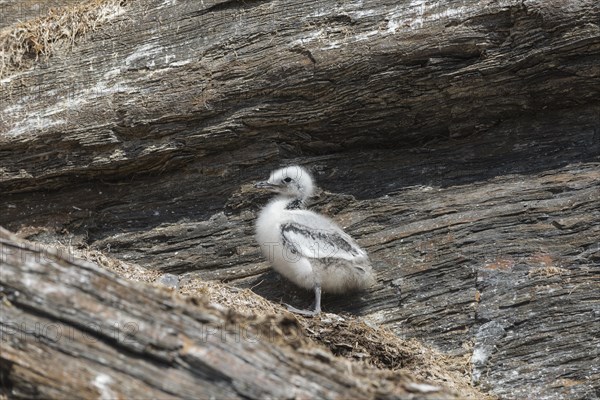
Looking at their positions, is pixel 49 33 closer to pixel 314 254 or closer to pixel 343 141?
pixel 343 141

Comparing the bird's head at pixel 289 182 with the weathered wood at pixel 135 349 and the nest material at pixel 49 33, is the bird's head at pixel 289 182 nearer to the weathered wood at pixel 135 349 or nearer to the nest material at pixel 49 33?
the nest material at pixel 49 33

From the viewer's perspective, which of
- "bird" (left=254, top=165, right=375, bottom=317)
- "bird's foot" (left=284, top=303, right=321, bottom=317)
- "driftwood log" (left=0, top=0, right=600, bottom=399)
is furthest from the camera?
"driftwood log" (left=0, top=0, right=600, bottom=399)

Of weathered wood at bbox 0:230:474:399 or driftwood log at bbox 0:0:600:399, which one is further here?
driftwood log at bbox 0:0:600:399

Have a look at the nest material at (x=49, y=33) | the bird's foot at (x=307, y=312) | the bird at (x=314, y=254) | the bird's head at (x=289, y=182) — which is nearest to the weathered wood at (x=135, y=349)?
the bird's foot at (x=307, y=312)

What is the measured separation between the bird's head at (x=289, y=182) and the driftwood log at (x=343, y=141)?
40 centimetres

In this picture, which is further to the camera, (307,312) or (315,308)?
(315,308)

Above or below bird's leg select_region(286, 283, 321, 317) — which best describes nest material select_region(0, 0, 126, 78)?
above

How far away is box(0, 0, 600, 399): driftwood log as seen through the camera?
9320 mm

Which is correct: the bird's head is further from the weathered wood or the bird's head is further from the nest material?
the weathered wood

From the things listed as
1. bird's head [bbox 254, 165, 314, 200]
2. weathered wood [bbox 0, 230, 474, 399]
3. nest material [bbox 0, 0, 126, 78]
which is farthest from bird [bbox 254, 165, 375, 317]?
nest material [bbox 0, 0, 126, 78]

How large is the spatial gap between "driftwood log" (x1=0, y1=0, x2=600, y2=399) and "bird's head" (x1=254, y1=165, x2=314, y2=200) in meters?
0.40

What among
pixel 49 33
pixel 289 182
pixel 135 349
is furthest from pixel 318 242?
pixel 49 33

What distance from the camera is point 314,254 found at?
→ 30.3ft

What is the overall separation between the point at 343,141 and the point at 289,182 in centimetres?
94
